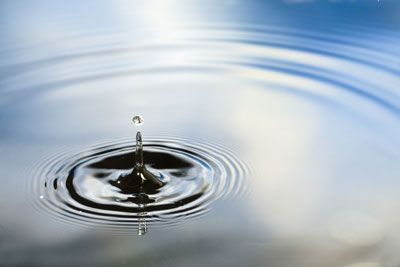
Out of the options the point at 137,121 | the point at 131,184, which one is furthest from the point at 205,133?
the point at 131,184

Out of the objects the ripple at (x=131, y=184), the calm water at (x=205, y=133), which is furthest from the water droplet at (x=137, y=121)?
the ripple at (x=131, y=184)

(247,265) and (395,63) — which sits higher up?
(395,63)

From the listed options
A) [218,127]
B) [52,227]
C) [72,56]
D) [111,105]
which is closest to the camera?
[52,227]

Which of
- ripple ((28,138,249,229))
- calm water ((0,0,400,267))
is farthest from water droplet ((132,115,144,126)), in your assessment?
ripple ((28,138,249,229))

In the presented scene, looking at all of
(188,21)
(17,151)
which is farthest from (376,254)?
(188,21)

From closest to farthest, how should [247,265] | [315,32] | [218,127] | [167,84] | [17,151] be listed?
1. [247,265]
2. [17,151]
3. [218,127]
4. [167,84]
5. [315,32]

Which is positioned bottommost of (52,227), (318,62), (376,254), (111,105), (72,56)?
(376,254)

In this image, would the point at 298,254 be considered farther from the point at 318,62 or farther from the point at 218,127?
the point at 318,62

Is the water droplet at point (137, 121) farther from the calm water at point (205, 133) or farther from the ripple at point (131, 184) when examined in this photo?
the ripple at point (131, 184)
